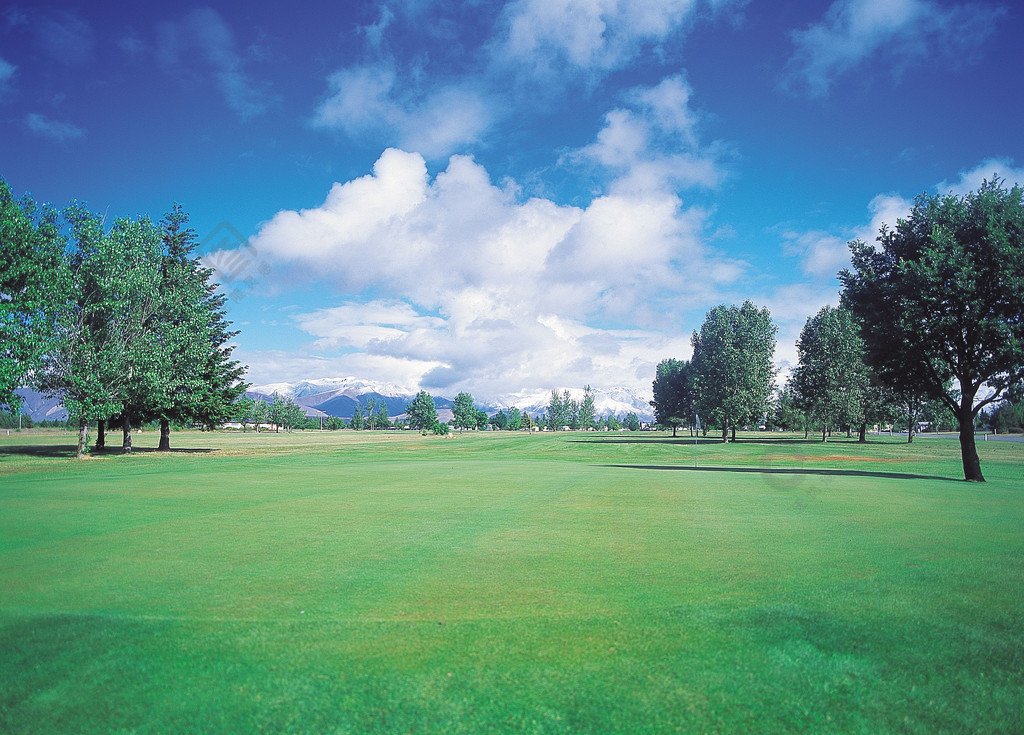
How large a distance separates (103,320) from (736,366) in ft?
236

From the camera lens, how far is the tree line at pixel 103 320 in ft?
106

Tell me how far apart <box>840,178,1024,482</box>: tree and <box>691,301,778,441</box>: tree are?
50.2 meters

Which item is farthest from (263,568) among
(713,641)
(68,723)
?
(713,641)

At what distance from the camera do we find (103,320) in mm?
41344

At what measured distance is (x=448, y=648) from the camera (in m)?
5.45

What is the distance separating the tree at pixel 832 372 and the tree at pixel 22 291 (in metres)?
80.1

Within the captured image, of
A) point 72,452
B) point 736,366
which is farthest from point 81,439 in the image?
point 736,366

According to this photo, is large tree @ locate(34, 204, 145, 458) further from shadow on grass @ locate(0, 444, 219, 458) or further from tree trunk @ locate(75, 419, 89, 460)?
shadow on grass @ locate(0, 444, 219, 458)

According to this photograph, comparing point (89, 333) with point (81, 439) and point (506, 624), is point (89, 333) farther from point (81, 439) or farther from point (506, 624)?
point (506, 624)

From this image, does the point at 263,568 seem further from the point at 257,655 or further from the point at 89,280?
the point at 89,280

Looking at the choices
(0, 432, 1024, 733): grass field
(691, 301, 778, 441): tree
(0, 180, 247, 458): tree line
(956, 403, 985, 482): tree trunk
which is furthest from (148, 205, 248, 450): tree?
(691, 301, 778, 441): tree

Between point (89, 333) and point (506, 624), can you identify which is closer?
point (506, 624)

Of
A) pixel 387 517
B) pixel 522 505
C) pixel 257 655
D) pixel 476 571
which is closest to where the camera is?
pixel 257 655

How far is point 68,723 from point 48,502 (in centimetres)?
1472
